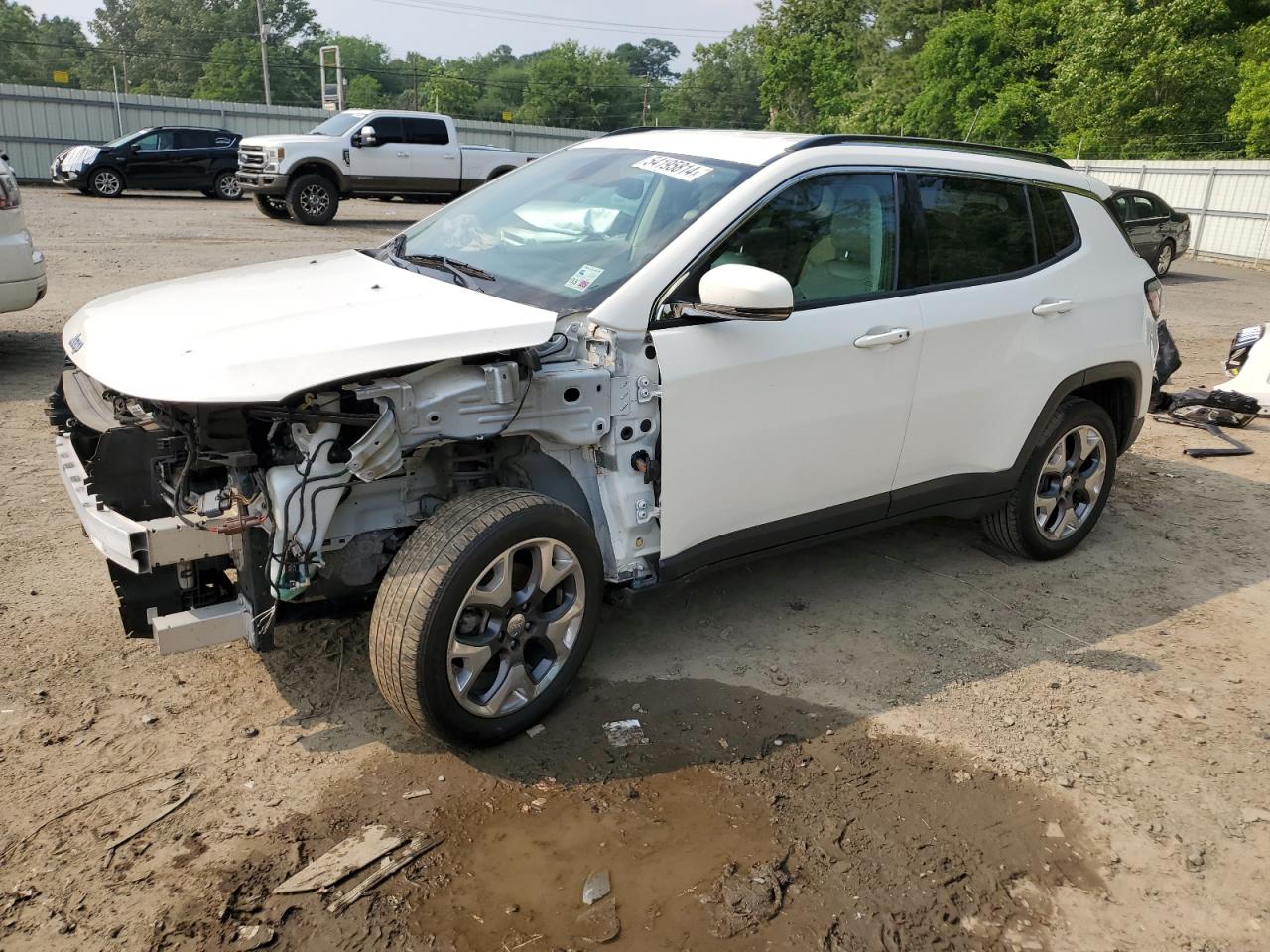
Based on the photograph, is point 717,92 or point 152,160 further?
point 717,92

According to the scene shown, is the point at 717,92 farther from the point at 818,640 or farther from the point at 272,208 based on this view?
the point at 818,640

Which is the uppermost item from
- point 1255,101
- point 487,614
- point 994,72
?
point 994,72

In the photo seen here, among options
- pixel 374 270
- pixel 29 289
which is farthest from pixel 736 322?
pixel 29 289

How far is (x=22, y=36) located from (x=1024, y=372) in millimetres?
111777

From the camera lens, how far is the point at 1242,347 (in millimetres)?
8852

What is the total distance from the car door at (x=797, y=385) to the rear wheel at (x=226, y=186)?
21276 mm

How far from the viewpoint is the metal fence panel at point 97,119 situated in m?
26.2

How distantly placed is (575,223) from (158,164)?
2103 centimetres

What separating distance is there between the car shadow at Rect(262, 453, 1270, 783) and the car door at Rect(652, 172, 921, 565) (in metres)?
0.37

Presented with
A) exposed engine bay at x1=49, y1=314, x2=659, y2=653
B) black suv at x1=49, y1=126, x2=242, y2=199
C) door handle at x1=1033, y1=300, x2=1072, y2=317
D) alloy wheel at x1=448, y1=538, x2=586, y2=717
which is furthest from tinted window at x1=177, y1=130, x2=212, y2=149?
alloy wheel at x1=448, y1=538, x2=586, y2=717

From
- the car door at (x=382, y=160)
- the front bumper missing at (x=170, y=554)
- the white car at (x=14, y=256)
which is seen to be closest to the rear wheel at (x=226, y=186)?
the car door at (x=382, y=160)

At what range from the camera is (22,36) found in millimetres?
92500

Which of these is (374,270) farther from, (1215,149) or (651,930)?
(1215,149)

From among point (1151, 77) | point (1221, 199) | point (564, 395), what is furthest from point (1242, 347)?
point (1151, 77)
